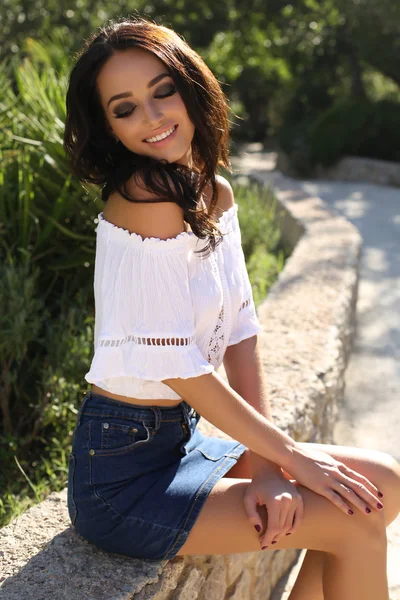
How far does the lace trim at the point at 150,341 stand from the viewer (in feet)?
5.49

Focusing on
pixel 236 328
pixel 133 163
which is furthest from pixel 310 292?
pixel 133 163

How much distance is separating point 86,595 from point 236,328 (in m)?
0.80

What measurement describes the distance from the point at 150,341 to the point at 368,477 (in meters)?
0.62

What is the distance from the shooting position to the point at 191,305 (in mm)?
1734

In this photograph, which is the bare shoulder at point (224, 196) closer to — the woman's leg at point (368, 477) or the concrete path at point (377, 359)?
the concrete path at point (377, 359)

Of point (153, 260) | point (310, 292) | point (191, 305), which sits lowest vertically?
point (310, 292)

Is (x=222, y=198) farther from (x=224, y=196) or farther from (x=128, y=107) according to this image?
(x=128, y=107)

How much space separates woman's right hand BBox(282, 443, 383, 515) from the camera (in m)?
1.70

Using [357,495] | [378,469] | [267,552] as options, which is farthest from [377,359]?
[357,495]

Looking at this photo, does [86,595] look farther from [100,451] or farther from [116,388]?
[116,388]

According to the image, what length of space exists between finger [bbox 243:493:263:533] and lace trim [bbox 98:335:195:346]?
36 centimetres

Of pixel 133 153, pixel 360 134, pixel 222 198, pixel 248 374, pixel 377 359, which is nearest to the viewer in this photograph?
pixel 133 153

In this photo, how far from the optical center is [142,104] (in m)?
1.83

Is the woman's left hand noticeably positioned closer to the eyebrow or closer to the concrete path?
the concrete path
